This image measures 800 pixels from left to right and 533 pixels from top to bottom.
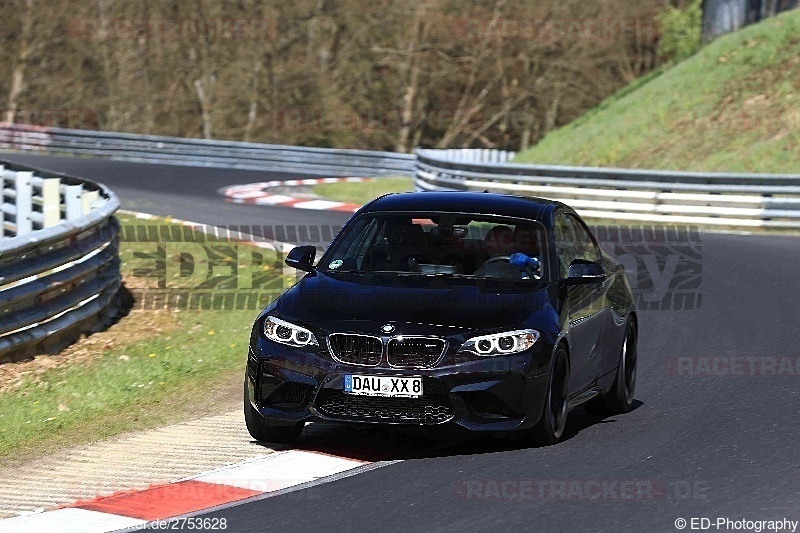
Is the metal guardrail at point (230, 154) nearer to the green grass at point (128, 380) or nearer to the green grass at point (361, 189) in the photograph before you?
the green grass at point (361, 189)

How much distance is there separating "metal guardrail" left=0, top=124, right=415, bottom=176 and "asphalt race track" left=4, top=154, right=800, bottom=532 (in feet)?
80.3

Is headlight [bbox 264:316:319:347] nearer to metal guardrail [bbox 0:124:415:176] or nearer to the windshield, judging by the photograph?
the windshield

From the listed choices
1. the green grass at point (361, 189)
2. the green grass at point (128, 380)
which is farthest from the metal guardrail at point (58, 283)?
the green grass at point (361, 189)

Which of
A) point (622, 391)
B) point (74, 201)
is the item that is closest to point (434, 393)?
point (622, 391)

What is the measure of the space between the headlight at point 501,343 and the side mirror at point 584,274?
84 centimetres

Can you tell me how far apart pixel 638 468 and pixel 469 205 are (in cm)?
235

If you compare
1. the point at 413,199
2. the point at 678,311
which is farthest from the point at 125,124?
the point at 413,199

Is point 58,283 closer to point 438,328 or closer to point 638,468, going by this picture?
point 438,328

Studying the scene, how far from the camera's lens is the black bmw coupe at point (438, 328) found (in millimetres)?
7723

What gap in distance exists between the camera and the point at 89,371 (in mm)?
11812

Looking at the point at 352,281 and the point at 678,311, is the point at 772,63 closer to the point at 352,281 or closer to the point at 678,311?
the point at 678,311

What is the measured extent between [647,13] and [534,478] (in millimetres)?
47908

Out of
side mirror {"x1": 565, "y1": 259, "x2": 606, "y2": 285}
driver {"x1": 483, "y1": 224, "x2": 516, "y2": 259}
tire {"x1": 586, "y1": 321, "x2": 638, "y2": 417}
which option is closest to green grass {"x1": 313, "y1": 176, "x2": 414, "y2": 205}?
tire {"x1": 586, "y1": 321, "x2": 638, "y2": 417}

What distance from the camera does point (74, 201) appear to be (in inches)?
691
